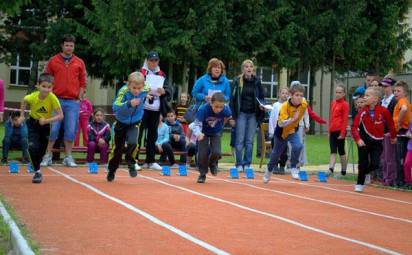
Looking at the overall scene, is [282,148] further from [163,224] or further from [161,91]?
[163,224]

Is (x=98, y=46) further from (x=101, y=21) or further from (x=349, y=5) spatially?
(x=349, y=5)

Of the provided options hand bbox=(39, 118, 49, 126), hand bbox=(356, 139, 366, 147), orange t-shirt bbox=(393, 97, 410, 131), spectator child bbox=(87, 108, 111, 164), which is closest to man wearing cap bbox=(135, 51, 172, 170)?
spectator child bbox=(87, 108, 111, 164)

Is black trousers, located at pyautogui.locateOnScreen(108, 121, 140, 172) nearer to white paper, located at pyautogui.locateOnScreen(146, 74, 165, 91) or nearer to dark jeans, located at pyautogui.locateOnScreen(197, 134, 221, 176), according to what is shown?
dark jeans, located at pyautogui.locateOnScreen(197, 134, 221, 176)

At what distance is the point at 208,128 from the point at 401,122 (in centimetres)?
347

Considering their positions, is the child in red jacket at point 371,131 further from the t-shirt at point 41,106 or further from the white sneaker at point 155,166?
the t-shirt at point 41,106

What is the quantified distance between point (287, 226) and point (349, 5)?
34.9 meters

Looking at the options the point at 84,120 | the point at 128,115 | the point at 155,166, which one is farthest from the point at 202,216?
the point at 84,120

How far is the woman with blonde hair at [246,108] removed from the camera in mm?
15422

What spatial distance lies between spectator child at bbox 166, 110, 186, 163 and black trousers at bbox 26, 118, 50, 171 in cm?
635

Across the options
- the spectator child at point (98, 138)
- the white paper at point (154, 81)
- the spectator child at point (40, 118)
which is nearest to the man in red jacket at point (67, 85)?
the white paper at point (154, 81)

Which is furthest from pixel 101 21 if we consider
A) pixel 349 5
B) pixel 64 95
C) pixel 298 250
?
pixel 298 250

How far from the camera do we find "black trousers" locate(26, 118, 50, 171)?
38.8ft

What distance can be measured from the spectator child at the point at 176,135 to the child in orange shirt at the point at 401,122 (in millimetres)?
5275

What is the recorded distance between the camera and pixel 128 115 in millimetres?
12578
